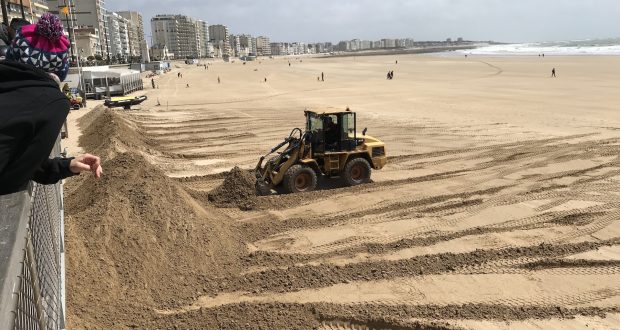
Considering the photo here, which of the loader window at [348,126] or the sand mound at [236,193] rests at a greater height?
the loader window at [348,126]

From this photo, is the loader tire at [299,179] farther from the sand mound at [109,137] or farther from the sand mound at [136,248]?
the sand mound at [109,137]

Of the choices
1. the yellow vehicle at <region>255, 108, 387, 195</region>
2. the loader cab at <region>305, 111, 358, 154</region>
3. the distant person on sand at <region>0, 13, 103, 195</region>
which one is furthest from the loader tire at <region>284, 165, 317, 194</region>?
the distant person on sand at <region>0, 13, 103, 195</region>

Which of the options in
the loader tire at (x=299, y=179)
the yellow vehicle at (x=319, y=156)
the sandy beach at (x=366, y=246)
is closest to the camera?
the sandy beach at (x=366, y=246)

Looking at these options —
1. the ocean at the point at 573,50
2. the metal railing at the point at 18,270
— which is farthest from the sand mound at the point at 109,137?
the ocean at the point at 573,50

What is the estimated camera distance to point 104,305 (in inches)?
220

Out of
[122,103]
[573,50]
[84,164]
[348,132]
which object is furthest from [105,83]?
[573,50]

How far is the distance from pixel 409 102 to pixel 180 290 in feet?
81.5

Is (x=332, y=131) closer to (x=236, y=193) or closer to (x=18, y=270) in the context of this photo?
(x=236, y=193)

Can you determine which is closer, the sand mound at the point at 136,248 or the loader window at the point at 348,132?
the sand mound at the point at 136,248

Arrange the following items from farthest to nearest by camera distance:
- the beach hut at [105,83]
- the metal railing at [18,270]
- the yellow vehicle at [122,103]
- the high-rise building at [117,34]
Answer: the high-rise building at [117,34] < the beach hut at [105,83] < the yellow vehicle at [122,103] < the metal railing at [18,270]

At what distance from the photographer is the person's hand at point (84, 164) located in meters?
3.00

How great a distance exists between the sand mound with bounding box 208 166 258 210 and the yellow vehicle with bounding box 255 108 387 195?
1.15ft

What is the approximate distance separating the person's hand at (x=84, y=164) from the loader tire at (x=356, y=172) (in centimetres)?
842

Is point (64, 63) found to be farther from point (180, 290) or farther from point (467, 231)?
point (467, 231)
